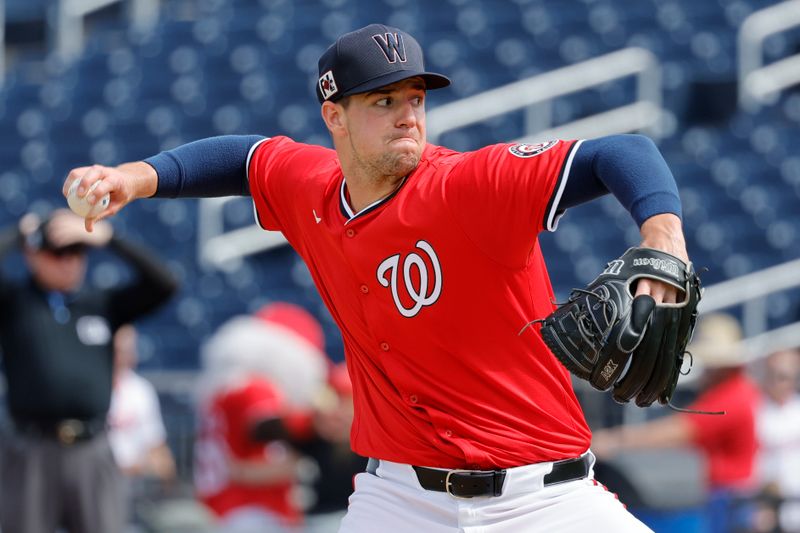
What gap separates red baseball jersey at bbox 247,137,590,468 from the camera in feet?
10.2

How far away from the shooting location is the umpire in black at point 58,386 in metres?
6.01

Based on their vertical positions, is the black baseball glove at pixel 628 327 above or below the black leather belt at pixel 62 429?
below

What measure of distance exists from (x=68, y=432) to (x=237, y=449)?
2.84 feet

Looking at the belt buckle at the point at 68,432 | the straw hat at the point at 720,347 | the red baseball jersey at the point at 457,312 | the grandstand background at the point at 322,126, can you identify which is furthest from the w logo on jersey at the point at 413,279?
the grandstand background at the point at 322,126

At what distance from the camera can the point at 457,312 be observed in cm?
321

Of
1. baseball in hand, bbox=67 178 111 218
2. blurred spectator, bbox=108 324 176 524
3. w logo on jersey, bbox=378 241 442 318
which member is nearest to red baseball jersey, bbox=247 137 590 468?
w logo on jersey, bbox=378 241 442 318

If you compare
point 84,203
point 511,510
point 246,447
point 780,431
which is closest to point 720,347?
point 780,431

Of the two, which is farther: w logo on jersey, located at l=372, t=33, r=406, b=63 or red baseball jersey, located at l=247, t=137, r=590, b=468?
w logo on jersey, located at l=372, t=33, r=406, b=63

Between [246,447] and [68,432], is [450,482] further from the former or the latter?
[246,447]

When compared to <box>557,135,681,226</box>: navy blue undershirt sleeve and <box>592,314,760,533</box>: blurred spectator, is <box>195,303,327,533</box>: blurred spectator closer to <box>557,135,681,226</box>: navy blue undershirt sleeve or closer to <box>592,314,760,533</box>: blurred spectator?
<box>592,314,760,533</box>: blurred spectator

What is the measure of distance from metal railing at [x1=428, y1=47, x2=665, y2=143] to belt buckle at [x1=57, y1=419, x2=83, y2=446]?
5490 mm

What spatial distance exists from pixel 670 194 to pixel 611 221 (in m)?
8.90

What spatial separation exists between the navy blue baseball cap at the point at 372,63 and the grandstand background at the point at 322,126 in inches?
283

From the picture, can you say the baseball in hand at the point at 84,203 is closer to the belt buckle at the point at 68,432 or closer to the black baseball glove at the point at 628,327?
the black baseball glove at the point at 628,327
